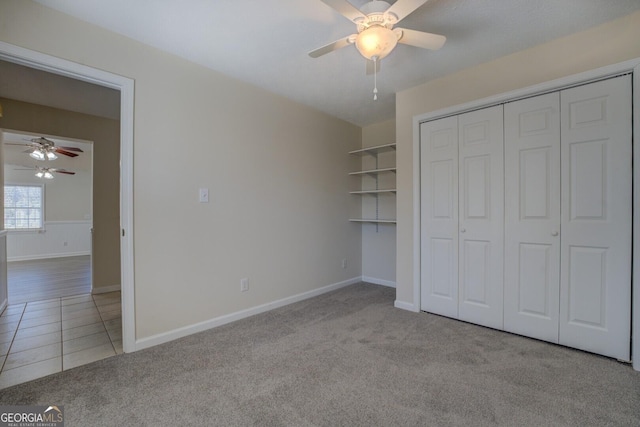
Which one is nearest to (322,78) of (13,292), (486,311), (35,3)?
(35,3)

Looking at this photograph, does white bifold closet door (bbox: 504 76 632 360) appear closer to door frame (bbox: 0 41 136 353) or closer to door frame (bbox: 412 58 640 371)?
door frame (bbox: 412 58 640 371)

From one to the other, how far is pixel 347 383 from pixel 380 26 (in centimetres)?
211

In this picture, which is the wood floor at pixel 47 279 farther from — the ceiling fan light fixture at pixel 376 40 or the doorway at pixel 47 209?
the ceiling fan light fixture at pixel 376 40

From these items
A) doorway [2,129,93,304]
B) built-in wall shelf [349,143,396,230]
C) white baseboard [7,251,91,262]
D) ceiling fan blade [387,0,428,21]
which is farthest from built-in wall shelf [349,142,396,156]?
white baseboard [7,251,91,262]

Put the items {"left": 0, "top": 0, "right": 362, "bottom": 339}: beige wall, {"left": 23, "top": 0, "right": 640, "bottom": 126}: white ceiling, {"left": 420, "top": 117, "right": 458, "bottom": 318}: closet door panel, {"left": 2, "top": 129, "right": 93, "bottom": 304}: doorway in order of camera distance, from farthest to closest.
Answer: {"left": 2, "top": 129, "right": 93, "bottom": 304}: doorway → {"left": 420, "top": 117, "right": 458, "bottom": 318}: closet door panel → {"left": 0, "top": 0, "right": 362, "bottom": 339}: beige wall → {"left": 23, "top": 0, "right": 640, "bottom": 126}: white ceiling

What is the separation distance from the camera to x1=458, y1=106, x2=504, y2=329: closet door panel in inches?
97.0

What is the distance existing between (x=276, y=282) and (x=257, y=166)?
1298 millimetres

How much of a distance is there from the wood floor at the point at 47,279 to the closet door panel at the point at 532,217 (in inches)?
201

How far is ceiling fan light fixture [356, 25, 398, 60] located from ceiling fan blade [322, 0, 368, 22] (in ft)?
0.29

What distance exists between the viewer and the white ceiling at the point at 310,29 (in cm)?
A: 177

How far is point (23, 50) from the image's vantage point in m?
1.73

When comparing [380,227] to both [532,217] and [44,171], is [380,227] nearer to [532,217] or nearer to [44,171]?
[532,217]

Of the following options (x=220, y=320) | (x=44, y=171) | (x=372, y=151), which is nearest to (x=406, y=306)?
(x=220, y=320)

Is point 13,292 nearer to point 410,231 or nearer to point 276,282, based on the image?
point 276,282
